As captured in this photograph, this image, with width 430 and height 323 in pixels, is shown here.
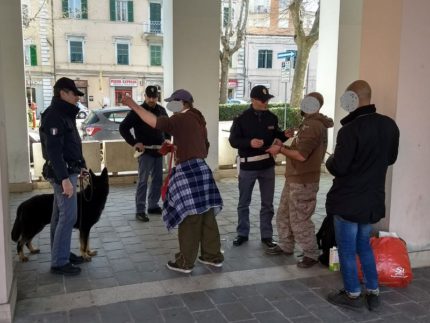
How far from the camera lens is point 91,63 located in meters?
36.4

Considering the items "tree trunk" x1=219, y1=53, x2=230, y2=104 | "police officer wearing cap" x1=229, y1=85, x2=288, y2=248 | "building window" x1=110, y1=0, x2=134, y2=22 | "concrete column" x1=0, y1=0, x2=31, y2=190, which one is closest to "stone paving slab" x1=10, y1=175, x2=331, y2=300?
"police officer wearing cap" x1=229, y1=85, x2=288, y2=248

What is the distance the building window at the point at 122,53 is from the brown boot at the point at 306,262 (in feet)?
114

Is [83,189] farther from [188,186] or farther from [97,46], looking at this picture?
[97,46]

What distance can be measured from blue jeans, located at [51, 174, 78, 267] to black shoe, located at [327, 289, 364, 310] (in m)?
2.28

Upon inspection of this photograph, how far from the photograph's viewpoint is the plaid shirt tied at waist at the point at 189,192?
4113 mm

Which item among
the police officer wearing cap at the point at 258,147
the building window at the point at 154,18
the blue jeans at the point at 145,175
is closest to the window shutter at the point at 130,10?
the building window at the point at 154,18

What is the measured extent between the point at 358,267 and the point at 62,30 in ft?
118

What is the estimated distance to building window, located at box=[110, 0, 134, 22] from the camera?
36.2m

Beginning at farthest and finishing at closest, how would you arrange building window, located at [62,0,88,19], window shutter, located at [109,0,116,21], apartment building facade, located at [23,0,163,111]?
window shutter, located at [109,0,116,21], apartment building facade, located at [23,0,163,111], building window, located at [62,0,88,19]

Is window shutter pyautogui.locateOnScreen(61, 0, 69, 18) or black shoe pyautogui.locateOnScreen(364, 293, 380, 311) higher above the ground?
window shutter pyautogui.locateOnScreen(61, 0, 69, 18)

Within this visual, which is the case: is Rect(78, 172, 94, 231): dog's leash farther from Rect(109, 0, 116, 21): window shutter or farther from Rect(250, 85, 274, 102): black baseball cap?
Rect(109, 0, 116, 21): window shutter

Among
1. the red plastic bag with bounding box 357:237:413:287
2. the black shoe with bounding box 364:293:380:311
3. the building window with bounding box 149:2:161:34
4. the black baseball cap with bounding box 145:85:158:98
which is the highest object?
the building window with bounding box 149:2:161:34

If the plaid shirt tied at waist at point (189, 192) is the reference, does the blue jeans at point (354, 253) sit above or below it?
below

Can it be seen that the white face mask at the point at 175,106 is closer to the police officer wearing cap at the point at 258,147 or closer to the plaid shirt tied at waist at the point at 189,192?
the plaid shirt tied at waist at the point at 189,192
